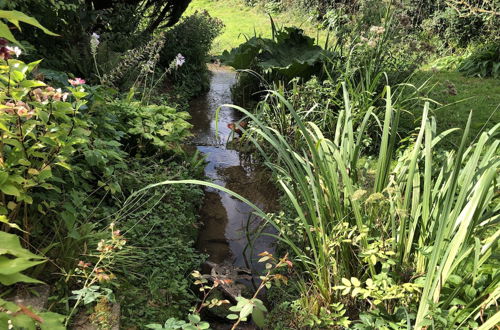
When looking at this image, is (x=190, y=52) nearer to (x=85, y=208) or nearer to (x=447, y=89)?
(x=447, y=89)

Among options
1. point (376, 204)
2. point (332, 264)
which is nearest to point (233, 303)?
point (332, 264)

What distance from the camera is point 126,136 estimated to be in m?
3.40

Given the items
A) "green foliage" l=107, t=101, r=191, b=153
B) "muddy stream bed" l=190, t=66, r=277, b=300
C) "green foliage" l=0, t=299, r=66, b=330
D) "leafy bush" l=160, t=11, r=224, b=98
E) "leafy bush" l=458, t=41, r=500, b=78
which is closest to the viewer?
"green foliage" l=0, t=299, r=66, b=330

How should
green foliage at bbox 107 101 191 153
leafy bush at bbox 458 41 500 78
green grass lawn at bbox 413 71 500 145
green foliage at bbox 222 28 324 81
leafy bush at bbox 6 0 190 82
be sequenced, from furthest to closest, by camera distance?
1. leafy bush at bbox 458 41 500 78
2. green foliage at bbox 222 28 324 81
3. green grass lawn at bbox 413 71 500 145
4. leafy bush at bbox 6 0 190 82
5. green foliage at bbox 107 101 191 153

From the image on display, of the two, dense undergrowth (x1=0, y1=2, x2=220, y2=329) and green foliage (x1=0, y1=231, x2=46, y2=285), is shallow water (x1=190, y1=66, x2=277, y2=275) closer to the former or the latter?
dense undergrowth (x1=0, y1=2, x2=220, y2=329)

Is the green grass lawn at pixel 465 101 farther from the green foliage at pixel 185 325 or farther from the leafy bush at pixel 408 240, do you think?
the green foliage at pixel 185 325

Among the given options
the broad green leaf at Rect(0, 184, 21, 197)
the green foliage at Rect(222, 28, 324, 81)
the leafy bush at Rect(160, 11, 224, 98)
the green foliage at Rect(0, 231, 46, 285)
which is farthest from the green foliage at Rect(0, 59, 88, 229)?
the leafy bush at Rect(160, 11, 224, 98)

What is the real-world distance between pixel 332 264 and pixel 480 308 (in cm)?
64

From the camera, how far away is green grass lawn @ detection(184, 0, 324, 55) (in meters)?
11.9

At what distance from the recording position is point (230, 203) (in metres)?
3.69

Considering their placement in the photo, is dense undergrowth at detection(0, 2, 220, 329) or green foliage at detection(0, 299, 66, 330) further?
dense undergrowth at detection(0, 2, 220, 329)

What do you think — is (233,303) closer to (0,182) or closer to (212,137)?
(0,182)

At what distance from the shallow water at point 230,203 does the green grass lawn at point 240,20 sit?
624 centimetres

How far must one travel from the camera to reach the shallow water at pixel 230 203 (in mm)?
3023
